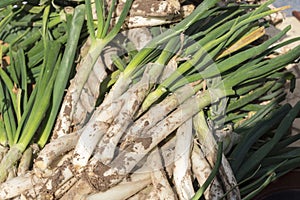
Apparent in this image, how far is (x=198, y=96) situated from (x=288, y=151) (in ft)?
0.85

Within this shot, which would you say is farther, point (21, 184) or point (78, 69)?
point (78, 69)

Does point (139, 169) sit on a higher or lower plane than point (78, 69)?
lower

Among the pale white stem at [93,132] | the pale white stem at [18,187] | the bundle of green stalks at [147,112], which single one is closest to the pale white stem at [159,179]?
the bundle of green stalks at [147,112]

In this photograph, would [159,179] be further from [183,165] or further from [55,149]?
[55,149]

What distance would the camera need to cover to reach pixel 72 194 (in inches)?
43.9

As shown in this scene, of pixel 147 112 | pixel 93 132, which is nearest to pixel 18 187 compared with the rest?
pixel 93 132

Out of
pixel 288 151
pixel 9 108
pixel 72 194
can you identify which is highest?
pixel 9 108

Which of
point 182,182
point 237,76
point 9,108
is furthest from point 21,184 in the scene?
point 237,76

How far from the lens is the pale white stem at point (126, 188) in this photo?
1104 millimetres

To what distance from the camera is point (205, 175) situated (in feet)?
3.66

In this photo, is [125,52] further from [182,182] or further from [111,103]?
[182,182]

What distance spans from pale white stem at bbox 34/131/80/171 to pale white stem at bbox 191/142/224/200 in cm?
25

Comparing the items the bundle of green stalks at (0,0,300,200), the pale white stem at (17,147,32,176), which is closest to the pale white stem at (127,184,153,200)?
the bundle of green stalks at (0,0,300,200)

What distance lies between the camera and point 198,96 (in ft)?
3.98
